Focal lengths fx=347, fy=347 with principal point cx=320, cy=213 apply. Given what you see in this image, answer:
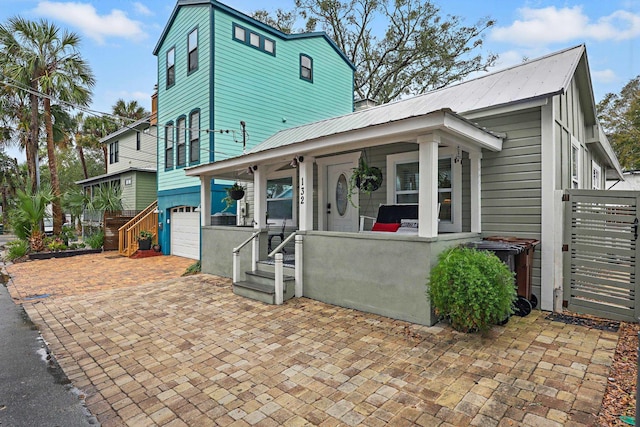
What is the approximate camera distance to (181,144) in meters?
11.8

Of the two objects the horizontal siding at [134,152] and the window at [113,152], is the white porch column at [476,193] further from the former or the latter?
the window at [113,152]

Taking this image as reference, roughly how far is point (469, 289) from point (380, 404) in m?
1.80

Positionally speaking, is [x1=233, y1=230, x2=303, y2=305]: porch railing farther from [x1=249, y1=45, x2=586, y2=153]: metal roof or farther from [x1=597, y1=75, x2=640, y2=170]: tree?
[x1=597, y1=75, x2=640, y2=170]: tree

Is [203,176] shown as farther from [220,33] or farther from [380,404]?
[380,404]

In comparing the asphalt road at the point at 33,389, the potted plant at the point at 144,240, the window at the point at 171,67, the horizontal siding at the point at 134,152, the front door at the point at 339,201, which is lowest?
the asphalt road at the point at 33,389

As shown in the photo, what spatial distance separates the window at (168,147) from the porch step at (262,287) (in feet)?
25.2

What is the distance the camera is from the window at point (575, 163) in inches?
265

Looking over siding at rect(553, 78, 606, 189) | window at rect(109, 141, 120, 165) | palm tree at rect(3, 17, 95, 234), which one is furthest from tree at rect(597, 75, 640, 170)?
window at rect(109, 141, 120, 165)

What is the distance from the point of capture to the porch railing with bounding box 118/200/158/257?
12398 mm

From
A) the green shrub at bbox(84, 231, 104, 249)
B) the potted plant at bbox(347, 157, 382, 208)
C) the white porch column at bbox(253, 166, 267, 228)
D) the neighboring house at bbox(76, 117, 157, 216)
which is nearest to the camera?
the potted plant at bbox(347, 157, 382, 208)

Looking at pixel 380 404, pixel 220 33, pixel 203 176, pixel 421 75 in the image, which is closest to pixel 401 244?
pixel 380 404

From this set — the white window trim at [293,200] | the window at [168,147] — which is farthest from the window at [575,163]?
the window at [168,147]

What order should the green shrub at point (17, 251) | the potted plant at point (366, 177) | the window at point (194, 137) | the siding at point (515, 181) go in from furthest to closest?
1. the green shrub at point (17, 251)
2. the window at point (194, 137)
3. the potted plant at point (366, 177)
4. the siding at point (515, 181)

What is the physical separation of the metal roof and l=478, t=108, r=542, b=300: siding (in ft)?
1.08
